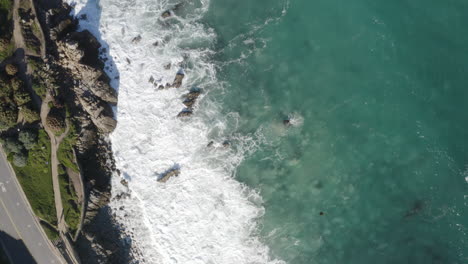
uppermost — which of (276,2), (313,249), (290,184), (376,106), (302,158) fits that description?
(276,2)

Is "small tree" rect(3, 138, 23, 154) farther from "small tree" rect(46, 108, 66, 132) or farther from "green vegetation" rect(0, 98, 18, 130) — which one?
"small tree" rect(46, 108, 66, 132)

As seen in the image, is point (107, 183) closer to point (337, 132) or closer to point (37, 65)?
point (37, 65)

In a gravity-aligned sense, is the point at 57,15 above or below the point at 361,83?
above

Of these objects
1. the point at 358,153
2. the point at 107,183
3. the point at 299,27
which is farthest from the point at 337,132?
the point at 107,183

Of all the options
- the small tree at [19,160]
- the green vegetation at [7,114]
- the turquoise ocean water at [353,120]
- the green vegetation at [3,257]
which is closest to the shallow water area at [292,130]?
the turquoise ocean water at [353,120]

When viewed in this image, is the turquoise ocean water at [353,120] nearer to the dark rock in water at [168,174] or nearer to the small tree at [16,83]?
the dark rock in water at [168,174]
